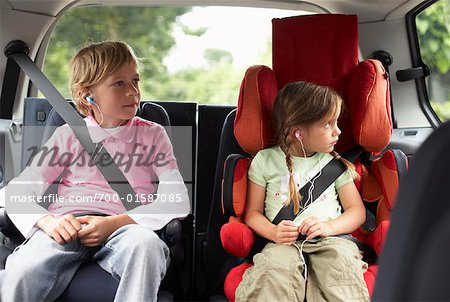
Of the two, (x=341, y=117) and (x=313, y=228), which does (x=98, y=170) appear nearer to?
(x=313, y=228)

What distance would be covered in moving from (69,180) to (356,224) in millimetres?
1209

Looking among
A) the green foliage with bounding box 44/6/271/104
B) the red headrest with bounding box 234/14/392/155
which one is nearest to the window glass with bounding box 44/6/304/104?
the green foliage with bounding box 44/6/271/104

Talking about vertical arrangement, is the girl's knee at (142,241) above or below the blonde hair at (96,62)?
below

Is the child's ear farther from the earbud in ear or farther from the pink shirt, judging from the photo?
the earbud in ear

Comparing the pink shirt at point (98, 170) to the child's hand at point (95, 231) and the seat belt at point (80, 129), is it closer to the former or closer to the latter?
the seat belt at point (80, 129)

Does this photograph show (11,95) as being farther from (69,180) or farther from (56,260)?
(56,260)

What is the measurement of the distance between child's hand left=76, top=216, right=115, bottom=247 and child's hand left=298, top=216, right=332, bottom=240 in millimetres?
738

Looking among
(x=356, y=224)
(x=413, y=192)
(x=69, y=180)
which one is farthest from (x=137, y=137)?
(x=413, y=192)

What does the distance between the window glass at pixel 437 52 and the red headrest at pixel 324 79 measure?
0.81m

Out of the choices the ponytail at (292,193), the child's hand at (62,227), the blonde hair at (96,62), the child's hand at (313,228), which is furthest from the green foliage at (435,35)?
the child's hand at (62,227)

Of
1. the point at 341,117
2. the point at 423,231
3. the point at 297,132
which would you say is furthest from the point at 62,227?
the point at 423,231

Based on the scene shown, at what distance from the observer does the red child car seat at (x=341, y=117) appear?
8.79 ft

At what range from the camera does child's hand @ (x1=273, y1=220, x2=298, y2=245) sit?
2586mm

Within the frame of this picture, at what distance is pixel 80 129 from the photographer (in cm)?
299
